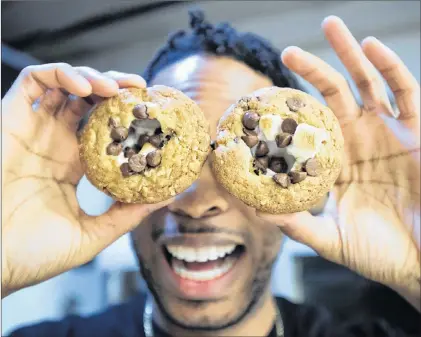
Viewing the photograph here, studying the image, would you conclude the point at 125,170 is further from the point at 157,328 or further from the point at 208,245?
the point at 157,328

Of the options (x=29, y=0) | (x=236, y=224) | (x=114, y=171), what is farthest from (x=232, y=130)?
(x=29, y=0)

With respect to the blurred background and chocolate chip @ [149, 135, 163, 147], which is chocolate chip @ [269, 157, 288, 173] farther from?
the blurred background

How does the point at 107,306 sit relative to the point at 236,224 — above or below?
below

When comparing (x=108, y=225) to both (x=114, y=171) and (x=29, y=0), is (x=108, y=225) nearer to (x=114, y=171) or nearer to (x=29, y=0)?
(x=114, y=171)

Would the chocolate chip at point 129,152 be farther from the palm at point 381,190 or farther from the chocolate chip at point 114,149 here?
the palm at point 381,190

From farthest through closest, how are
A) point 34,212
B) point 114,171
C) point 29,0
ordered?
point 29,0 < point 34,212 < point 114,171

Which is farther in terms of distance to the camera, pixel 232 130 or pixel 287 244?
pixel 287 244

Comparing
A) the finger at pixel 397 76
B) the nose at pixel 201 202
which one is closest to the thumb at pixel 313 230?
the nose at pixel 201 202
